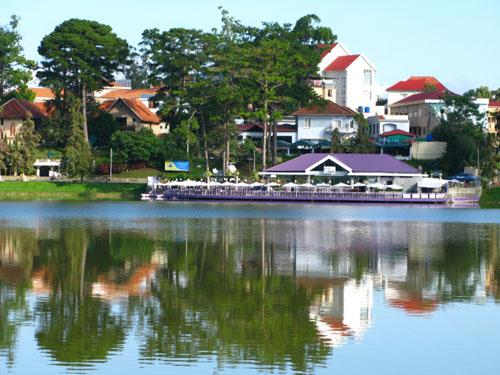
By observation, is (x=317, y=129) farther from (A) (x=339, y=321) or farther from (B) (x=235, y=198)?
(A) (x=339, y=321)

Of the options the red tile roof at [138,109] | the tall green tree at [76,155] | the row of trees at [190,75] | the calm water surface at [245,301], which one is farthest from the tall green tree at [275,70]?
the calm water surface at [245,301]

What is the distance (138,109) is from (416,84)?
4759 cm

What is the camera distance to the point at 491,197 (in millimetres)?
103312

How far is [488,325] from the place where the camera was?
28.4 metres

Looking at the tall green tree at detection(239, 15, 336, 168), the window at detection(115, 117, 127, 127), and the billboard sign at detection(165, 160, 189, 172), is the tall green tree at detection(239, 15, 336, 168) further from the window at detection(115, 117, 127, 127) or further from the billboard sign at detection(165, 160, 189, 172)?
the window at detection(115, 117, 127, 127)

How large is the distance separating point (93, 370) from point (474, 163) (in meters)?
90.6

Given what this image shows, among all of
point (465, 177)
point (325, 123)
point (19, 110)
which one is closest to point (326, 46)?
point (325, 123)

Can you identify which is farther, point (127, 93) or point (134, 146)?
point (127, 93)

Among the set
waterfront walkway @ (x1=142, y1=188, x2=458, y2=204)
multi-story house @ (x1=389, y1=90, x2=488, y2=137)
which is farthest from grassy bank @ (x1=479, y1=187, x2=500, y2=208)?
multi-story house @ (x1=389, y1=90, x2=488, y2=137)

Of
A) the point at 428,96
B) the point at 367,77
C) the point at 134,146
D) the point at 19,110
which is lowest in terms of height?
the point at 134,146

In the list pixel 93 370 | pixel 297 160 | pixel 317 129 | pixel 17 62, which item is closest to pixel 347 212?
pixel 297 160

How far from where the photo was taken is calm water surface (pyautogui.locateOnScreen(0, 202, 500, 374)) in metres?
23.9

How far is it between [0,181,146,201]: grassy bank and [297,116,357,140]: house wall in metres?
26.0

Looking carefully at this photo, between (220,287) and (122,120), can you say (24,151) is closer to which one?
(122,120)
